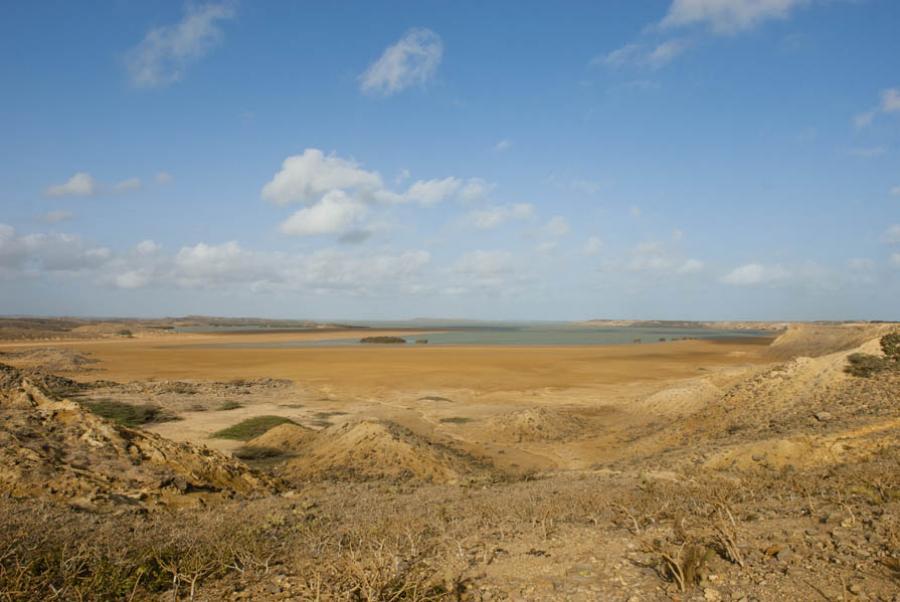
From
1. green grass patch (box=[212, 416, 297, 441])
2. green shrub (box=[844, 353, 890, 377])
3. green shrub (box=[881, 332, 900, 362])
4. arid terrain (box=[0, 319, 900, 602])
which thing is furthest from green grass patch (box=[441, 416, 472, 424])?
green shrub (box=[881, 332, 900, 362])

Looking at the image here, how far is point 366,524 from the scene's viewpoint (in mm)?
8602

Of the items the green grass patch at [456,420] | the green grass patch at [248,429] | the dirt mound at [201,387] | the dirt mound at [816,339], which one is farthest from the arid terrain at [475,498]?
the dirt mound at [816,339]

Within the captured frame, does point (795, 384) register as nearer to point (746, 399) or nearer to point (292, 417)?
point (746, 399)

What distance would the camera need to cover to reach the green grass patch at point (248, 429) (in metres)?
19.7

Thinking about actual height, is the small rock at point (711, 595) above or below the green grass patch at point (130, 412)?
above

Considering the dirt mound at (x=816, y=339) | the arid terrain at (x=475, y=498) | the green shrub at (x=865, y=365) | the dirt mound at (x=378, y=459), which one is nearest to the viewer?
the arid terrain at (x=475, y=498)

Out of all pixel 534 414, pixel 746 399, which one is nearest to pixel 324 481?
pixel 534 414

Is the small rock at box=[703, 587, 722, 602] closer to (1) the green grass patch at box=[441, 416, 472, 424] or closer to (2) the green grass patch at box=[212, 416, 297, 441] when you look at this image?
(2) the green grass patch at box=[212, 416, 297, 441]

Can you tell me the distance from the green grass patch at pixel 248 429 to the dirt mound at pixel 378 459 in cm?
328

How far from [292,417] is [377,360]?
31861 millimetres

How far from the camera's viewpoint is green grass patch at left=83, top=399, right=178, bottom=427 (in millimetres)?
22312

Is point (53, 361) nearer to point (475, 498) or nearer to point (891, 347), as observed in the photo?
point (475, 498)

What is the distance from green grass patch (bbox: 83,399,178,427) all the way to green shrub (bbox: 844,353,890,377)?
28.4 m

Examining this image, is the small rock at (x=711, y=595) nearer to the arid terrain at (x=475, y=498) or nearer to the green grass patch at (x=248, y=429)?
the arid terrain at (x=475, y=498)
